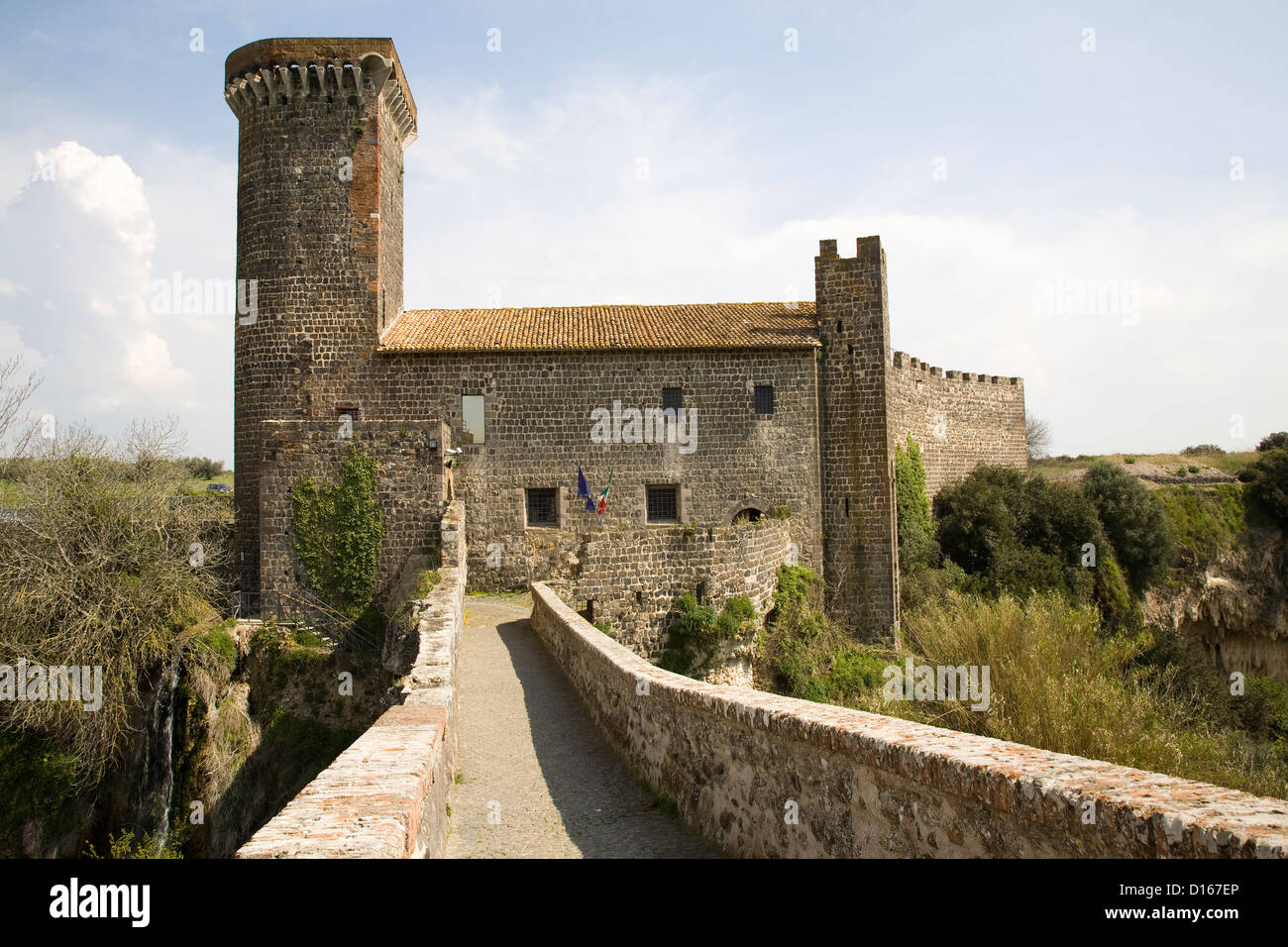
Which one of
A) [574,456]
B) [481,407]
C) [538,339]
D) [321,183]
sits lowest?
[574,456]

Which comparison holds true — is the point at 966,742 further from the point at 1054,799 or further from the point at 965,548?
the point at 965,548

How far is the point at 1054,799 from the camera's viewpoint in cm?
313

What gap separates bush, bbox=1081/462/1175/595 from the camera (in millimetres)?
24766

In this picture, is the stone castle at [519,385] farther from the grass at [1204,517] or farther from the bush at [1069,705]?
the grass at [1204,517]

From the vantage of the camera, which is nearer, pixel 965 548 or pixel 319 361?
pixel 319 361

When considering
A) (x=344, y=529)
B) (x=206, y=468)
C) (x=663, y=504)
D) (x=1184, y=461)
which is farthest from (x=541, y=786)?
(x=206, y=468)

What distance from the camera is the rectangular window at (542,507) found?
21.0 metres

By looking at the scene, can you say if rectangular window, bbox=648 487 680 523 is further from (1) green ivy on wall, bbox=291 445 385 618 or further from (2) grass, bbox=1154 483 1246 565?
(2) grass, bbox=1154 483 1246 565

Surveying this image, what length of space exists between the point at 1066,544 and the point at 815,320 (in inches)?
405

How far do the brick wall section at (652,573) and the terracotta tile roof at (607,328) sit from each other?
6.69m

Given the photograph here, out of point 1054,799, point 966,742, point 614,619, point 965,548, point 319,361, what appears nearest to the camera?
point 1054,799

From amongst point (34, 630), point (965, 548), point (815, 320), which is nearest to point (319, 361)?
point (34, 630)

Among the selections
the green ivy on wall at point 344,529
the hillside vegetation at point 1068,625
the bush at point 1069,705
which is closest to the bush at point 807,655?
the hillside vegetation at point 1068,625
